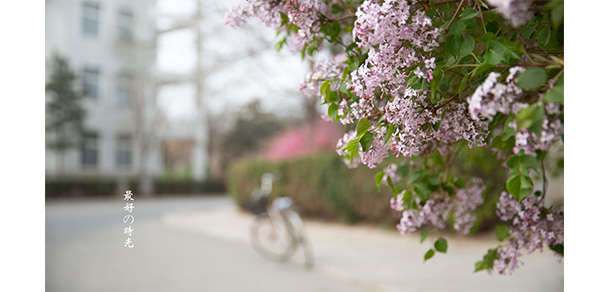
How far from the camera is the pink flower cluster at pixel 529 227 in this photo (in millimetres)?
1802

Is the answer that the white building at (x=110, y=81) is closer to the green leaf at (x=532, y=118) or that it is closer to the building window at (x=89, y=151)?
the building window at (x=89, y=151)

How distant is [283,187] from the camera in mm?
10953

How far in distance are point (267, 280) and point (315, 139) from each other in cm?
643

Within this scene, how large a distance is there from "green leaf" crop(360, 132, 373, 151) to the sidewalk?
198cm

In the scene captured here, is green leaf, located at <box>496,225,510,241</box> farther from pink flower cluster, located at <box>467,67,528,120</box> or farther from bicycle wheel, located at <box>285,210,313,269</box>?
bicycle wheel, located at <box>285,210,313,269</box>

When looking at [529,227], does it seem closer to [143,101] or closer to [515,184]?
[515,184]

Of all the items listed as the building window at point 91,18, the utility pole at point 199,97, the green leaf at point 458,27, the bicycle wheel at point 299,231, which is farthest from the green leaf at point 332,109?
the building window at point 91,18

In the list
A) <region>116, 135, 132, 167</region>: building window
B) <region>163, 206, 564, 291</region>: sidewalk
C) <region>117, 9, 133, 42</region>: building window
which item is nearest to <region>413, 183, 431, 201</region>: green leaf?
<region>163, 206, 564, 291</region>: sidewalk

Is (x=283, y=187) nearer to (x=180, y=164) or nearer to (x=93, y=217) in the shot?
(x=93, y=217)

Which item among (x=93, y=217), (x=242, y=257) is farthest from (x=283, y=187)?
(x=93, y=217)

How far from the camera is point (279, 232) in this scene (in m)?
5.89

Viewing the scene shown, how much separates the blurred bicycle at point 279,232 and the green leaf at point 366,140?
443 cm

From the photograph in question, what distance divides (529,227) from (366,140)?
3.43 ft
